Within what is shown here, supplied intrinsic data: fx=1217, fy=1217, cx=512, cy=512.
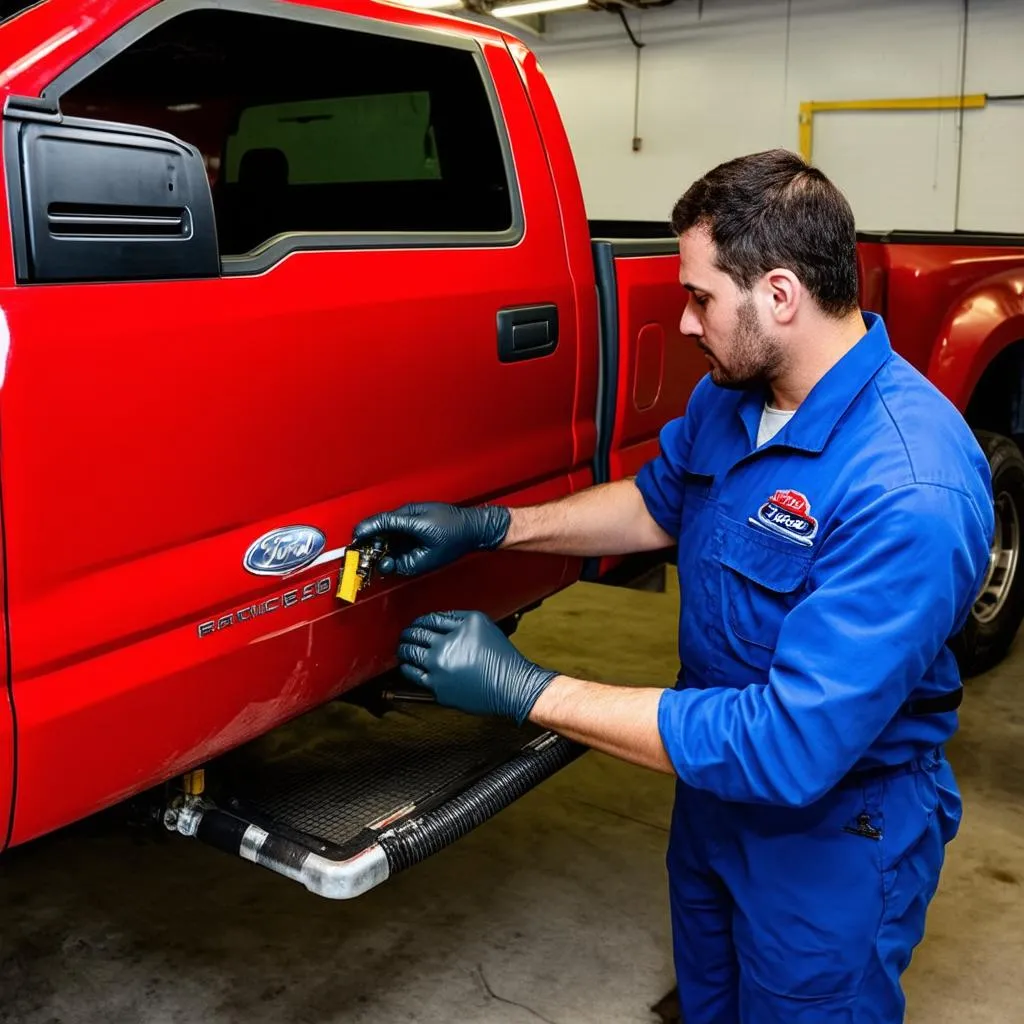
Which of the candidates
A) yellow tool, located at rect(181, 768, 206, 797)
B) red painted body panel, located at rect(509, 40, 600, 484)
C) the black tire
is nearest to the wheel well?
the black tire

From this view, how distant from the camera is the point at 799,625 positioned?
1.63 m

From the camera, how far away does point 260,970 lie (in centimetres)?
248

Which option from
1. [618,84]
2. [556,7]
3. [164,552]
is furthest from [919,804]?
[618,84]

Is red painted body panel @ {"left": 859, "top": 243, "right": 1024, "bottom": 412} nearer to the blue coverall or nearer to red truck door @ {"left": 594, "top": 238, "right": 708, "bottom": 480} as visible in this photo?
red truck door @ {"left": 594, "top": 238, "right": 708, "bottom": 480}

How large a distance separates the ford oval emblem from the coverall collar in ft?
2.31

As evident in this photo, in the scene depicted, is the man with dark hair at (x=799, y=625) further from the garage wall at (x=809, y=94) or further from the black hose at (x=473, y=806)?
the garage wall at (x=809, y=94)

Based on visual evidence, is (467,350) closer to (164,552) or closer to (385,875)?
(164,552)

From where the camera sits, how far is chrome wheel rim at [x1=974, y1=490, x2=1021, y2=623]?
401cm

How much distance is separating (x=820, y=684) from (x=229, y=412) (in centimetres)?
87

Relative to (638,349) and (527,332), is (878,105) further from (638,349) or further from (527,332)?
(527,332)

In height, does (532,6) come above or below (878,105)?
above

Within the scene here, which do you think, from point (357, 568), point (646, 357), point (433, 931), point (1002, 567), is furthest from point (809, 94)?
point (357, 568)

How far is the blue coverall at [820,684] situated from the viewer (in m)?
1.59

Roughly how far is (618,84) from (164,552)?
12.6m
